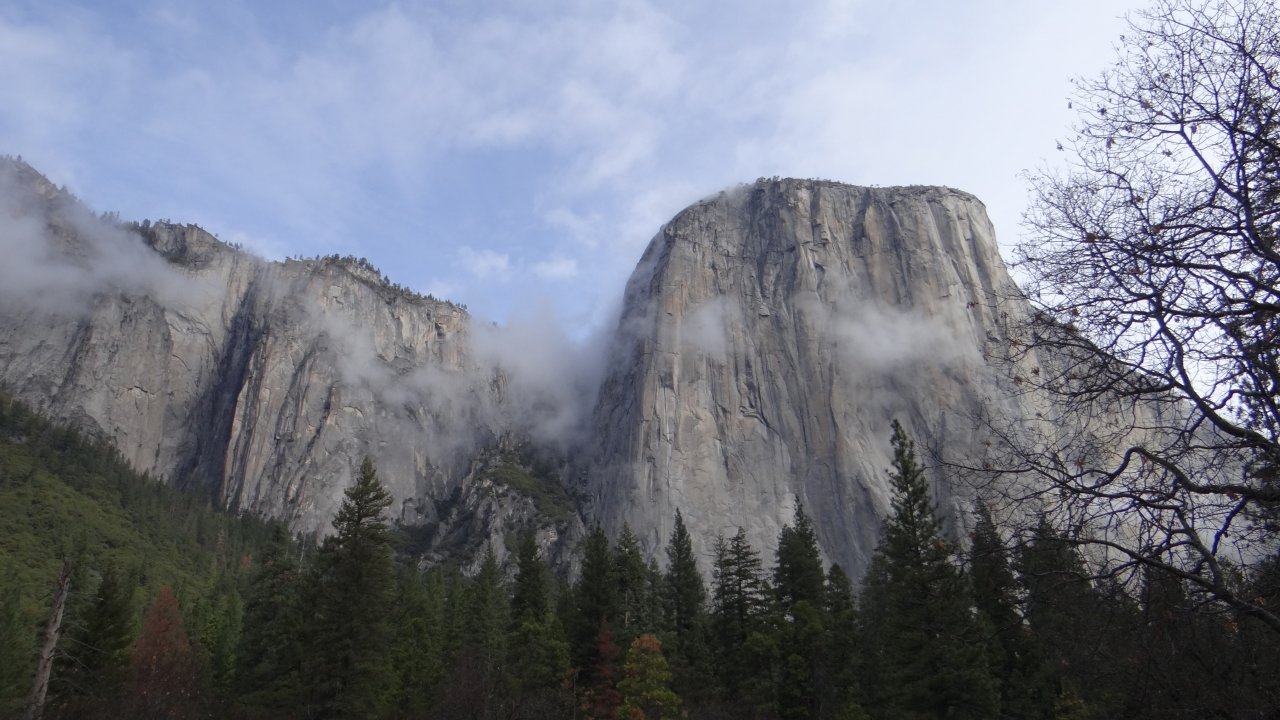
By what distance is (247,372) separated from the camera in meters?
156

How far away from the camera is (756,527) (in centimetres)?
10356

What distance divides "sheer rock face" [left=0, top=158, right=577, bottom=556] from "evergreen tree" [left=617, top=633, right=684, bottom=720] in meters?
100

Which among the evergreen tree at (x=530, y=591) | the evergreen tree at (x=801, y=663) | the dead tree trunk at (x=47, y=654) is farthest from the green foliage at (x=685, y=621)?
Answer: the dead tree trunk at (x=47, y=654)

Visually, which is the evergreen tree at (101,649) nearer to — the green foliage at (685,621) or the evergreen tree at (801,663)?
the green foliage at (685,621)

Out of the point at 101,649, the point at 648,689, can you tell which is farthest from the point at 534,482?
the point at 648,689

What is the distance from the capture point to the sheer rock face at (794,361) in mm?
104250

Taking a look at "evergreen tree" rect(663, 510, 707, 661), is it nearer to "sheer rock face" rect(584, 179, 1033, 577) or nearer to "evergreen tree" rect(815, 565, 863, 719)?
"evergreen tree" rect(815, 565, 863, 719)

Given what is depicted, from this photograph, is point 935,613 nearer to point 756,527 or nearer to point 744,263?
point 756,527

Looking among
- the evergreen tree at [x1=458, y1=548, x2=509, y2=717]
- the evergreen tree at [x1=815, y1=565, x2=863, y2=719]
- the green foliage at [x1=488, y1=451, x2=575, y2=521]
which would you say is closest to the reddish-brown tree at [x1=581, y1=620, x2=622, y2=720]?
the evergreen tree at [x1=458, y1=548, x2=509, y2=717]

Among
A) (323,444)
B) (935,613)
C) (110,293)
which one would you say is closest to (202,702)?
(935,613)

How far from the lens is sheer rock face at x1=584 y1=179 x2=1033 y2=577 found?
104 metres

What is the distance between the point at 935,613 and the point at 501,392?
166057 millimetres

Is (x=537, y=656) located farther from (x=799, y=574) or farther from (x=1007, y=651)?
(x=1007, y=651)

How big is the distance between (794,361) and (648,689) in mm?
91652
